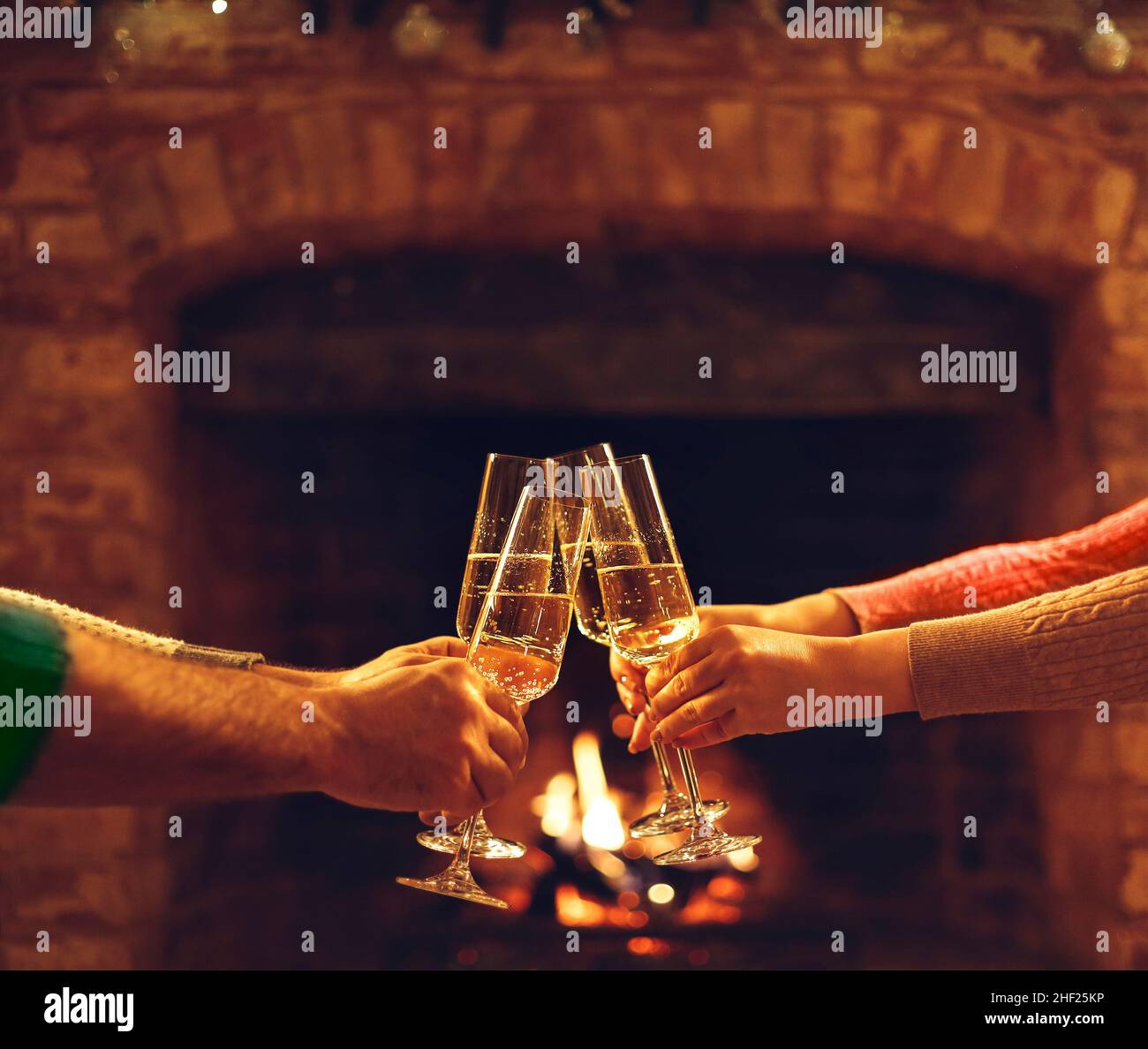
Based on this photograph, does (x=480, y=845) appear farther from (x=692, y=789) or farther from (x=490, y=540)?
(x=490, y=540)

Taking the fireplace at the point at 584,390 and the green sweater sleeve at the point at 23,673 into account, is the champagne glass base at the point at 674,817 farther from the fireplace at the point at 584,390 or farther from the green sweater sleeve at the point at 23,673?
the fireplace at the point at 584,390

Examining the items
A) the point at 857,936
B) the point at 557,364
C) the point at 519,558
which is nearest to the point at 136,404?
the point at 557,364

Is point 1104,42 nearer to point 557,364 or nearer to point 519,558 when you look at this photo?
point 557,364

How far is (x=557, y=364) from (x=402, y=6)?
0.91m

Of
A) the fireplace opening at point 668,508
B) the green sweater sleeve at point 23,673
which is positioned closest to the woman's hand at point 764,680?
the green sweater sleeve at point 23,673

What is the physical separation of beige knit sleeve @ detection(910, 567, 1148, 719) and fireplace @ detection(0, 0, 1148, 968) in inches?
55.7

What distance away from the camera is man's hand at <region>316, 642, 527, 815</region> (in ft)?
4.17

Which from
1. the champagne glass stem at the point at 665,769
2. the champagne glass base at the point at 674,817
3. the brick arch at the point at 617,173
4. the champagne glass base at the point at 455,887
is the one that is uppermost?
the brick arch at the point at 617,173

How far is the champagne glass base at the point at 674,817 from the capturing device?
139 centimetres

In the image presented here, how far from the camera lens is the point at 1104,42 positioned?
2613mm

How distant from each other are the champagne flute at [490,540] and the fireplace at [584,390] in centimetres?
131

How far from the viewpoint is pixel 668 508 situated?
3.08m

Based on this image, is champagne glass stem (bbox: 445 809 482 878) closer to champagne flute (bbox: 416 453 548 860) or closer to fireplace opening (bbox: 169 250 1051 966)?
champagne flute (bbox: 416 453 548 860)
